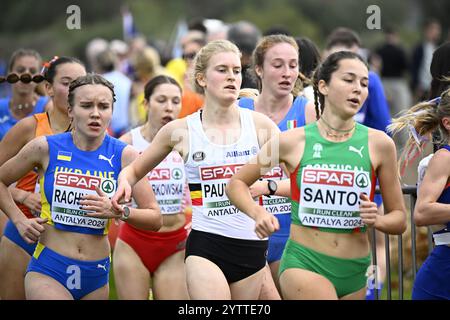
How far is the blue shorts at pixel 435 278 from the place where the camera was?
6.85 meters

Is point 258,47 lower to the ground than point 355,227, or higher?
higher

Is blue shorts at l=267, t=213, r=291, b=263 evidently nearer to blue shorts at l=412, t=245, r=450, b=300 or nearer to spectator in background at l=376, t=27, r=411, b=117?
blue shorts at l=412, t=245, r=450, b=300

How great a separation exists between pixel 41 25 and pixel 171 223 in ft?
109

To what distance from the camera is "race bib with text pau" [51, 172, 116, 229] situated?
23.5ft

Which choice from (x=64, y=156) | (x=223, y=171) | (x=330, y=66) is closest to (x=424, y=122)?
(x=330, y=66)

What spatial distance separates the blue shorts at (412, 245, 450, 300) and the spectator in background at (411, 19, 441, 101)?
13353mm

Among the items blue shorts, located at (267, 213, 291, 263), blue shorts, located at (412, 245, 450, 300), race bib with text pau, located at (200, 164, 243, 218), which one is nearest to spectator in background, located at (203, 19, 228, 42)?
blue shorts, located at (267, 213, 291, 263)

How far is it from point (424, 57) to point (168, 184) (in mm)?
13607

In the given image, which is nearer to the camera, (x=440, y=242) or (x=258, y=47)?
(x=440, y=242)

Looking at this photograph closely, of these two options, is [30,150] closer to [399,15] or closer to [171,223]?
[171,223]

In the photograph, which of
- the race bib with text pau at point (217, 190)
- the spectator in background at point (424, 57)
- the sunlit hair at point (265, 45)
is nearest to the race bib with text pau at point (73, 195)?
the race bib with text pau at point (217, 190)

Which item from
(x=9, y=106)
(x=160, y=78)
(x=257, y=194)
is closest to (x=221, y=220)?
(x=257, y=194)

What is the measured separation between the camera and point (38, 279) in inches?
280

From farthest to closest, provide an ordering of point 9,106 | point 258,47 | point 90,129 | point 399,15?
point 399,15, point 9,106, point 258,47, point 90,129
